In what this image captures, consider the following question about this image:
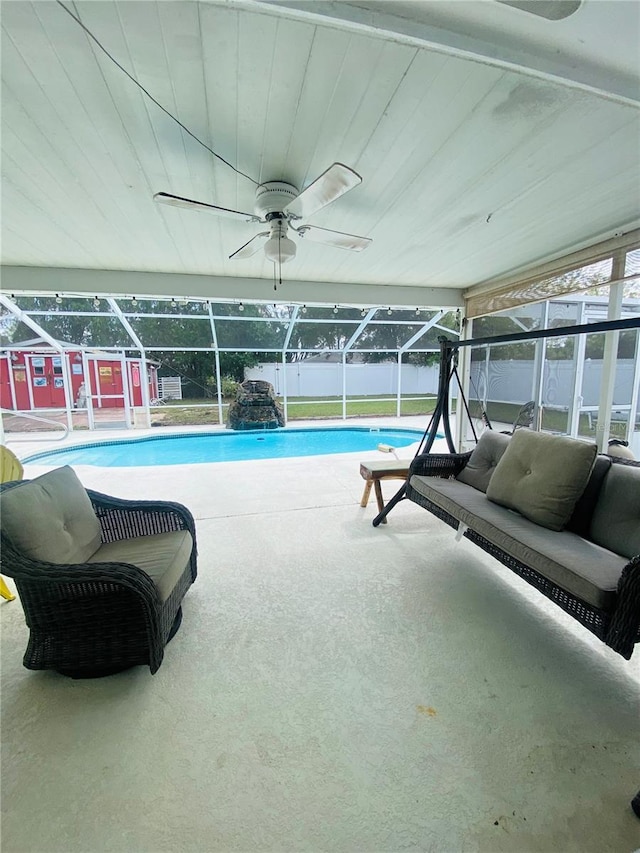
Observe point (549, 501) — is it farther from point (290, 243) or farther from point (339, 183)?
point (290, 243)

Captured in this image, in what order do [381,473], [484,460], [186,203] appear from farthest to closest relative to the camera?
1. [381,473]
2. [484,460]
3. [186,203]

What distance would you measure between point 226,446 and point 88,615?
21.2 ft

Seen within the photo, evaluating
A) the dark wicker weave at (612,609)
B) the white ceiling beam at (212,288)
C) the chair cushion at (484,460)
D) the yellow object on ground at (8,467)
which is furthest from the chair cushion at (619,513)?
the white ceiling beam at (212,288)

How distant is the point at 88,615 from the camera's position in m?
1.47

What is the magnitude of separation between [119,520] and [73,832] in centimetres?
126

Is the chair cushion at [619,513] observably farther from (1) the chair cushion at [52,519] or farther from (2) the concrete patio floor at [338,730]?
(1) the chair cushion at [52,519]

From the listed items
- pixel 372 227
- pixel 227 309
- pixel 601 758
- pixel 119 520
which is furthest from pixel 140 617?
pixel 227 309

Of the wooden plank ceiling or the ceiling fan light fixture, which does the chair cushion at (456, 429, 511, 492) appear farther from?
the ceiling fan light fixture

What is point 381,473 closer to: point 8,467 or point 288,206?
point 288,206

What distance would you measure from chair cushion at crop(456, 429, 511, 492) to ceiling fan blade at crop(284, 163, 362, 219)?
204 cm


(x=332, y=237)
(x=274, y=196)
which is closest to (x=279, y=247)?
(x=274, y=196)

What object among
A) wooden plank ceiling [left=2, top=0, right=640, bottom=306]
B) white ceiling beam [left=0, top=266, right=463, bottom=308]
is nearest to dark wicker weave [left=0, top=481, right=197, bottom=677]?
wooden plank ceiling [left=2, top=0, right=640, bottom=306]

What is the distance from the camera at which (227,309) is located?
7.29 metres

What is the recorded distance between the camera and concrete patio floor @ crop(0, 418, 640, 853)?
3.41 feet
